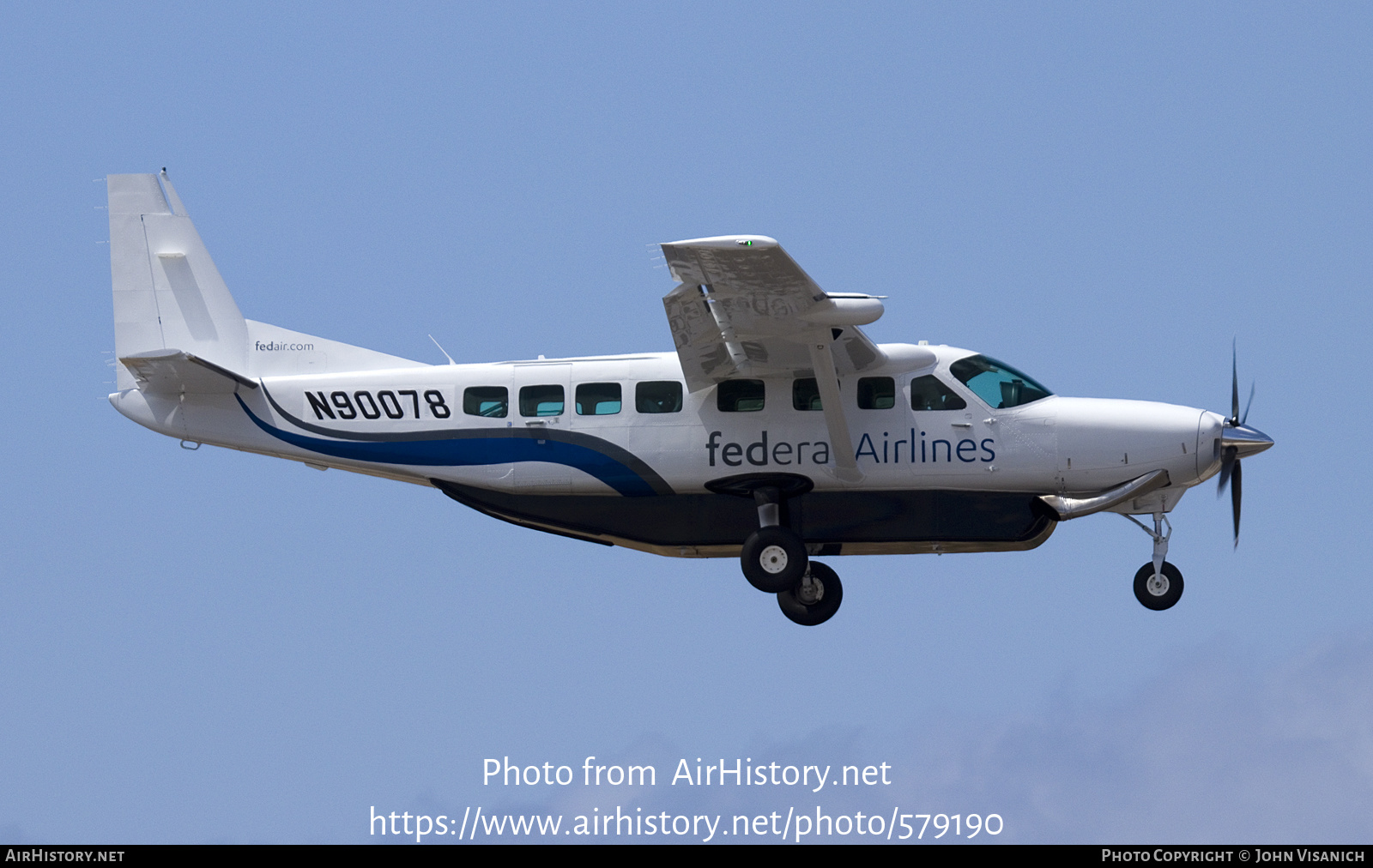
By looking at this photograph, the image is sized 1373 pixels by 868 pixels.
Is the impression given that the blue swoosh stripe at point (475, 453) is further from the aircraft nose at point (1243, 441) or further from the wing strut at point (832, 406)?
the aircraft nose at point (1243, 441)

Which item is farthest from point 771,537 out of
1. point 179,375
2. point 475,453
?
point 179,375

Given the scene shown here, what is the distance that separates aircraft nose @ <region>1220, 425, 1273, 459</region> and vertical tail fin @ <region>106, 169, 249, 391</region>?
1305 centimetres

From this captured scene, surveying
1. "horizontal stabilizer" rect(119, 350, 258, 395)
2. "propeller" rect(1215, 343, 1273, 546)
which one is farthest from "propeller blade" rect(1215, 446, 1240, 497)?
"horizontal stabilizer" rect(119, 350, 258, 395)

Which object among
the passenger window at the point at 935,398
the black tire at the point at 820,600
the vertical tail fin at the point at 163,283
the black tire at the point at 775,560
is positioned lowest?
the black tire at the point at 820,600

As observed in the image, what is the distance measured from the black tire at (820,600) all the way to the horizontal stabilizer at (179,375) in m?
7.74

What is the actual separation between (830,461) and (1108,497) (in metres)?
3.55

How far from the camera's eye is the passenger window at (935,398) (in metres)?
23.2

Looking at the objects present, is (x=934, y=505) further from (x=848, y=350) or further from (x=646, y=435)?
(x=646, y=435)

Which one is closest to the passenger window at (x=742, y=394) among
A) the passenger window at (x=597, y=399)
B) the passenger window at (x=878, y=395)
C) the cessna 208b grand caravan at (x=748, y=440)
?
the cessna 208b grand caravan at (x=748, y=440)

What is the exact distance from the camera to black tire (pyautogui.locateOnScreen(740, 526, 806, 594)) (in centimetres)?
2314

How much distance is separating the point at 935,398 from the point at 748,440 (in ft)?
8.02

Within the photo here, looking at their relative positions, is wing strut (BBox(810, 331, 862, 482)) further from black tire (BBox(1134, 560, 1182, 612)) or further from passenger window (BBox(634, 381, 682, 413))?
black tire (BBox(1134, 560, 1182, 612))

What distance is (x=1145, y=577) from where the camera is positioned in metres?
23.7

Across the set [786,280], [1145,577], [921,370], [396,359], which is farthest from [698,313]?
[1145,577]
